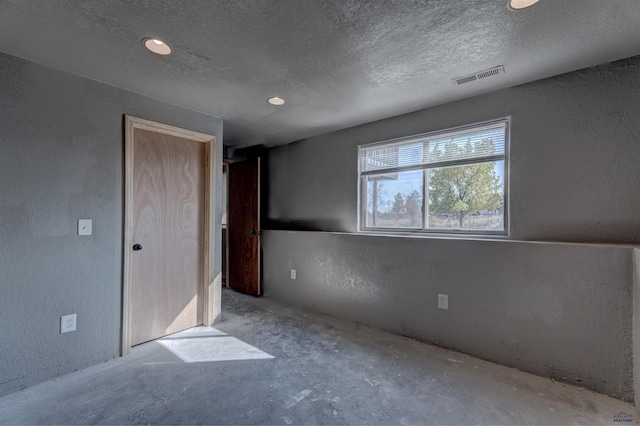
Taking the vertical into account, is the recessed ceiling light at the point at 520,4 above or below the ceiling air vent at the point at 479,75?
below

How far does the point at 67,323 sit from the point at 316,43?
2.63m

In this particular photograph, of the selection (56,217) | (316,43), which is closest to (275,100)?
(316,43)

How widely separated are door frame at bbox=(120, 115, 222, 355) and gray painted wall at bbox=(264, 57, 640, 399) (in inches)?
61.3

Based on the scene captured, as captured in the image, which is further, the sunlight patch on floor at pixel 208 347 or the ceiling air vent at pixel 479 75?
the sunlight patch on floor at pixel 208 347

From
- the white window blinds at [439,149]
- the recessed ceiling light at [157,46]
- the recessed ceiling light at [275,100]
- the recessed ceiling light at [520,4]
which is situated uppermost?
the recessed ceiling light at [520,4]

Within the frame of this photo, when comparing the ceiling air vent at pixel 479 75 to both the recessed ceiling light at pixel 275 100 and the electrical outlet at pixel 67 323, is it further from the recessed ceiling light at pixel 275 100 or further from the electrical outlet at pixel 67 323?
the electrical outlet at pixel 67 323

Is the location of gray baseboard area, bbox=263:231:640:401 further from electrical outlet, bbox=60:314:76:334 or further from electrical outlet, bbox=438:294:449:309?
electrical outlet, bbox=60:314:76:334

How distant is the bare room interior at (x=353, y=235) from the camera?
1.67m

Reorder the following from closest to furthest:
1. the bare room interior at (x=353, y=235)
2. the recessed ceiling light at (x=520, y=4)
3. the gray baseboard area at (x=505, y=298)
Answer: the recessed ceiling light at (x=520, y=4) < the bare room interior at (x=353, y=235) < the gray baseboard area at (x=505, y=298)

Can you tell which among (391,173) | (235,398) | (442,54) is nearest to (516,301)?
(391,173)

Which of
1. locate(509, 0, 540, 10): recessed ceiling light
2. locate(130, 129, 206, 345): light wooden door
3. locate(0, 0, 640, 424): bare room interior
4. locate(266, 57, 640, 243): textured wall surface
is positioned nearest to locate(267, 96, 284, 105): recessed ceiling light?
locate(0, 0, 640, 424): bare room interior

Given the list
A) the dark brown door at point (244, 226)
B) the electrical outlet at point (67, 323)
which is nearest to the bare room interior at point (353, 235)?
the electrical outlet at point (67, 323)

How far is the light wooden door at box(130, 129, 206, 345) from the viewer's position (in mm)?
2613

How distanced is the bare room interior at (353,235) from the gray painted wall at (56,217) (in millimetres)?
14
